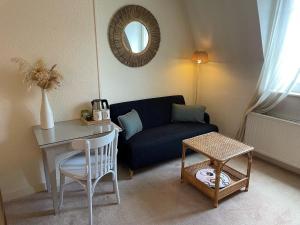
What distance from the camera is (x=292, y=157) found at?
2621 mm

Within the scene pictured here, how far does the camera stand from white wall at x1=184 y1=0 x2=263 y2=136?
279 cm

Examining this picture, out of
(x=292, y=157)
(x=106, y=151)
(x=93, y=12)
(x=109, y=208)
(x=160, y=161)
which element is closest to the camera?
(x=106, y=151)

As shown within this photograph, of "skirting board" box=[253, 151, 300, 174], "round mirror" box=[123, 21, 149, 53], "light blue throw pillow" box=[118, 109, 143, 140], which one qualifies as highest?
"round mirror" box=[123, 21, 149, 53]

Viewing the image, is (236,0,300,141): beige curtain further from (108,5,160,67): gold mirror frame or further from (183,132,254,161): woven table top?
(108,5,160,67): gold mirror frame

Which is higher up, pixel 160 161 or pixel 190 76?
pixel 190 76

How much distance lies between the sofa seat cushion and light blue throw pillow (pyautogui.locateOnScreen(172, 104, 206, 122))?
0.54 ft

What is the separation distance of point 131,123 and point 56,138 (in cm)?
102

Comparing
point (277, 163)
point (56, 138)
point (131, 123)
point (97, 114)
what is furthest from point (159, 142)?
point (277, 163)

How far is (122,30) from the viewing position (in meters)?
2.94

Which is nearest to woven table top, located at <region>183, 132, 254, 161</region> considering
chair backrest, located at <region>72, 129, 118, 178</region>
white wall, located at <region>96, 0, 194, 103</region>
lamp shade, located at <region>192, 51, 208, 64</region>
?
chair backrest, located at <region>72, 129, 118, 178</region>

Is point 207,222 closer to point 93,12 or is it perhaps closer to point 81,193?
point 81,193

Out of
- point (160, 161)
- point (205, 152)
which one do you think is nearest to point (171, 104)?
point (160, 161)

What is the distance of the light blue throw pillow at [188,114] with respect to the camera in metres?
3.32

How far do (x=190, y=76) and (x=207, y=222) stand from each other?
2435 millimetres
